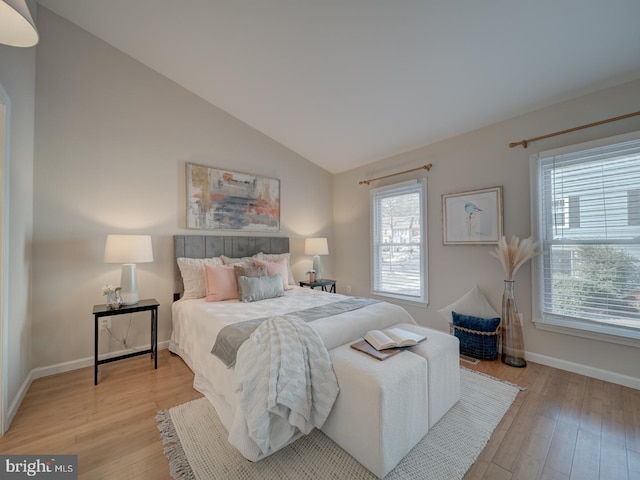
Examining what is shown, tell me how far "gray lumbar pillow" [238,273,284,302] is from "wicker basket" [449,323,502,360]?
203 cm

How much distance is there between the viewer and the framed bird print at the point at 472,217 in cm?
285

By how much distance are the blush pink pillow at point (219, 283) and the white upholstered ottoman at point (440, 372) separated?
188 centimetres

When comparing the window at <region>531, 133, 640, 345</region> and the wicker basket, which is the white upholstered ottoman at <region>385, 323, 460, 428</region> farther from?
the window at <region>531, 133, 640, 345</region>

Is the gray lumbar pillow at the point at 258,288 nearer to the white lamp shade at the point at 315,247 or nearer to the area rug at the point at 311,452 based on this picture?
the area rug at the point at 311,452

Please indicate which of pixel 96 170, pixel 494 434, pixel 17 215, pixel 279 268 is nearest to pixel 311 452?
pixel 494 434

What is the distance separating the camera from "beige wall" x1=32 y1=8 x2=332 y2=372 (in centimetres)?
241

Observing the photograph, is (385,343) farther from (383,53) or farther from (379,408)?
(383,53)

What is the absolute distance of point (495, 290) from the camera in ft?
9.42

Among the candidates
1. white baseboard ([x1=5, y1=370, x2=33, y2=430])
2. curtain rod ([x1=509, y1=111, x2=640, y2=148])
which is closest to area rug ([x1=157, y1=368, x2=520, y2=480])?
white baseboard ([x1=5, y1=370, x2=33, y2=430])

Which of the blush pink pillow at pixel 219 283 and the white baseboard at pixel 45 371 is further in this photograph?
the blush pink pillow at pixel 219 283

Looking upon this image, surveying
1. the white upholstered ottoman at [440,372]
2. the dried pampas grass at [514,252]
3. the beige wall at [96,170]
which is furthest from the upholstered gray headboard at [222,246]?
the dried pampas grass at [514,252]

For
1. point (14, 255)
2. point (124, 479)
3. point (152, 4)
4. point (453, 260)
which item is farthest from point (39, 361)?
point (453, 260)

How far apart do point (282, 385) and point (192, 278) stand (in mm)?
1945

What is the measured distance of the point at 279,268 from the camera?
10.8 ft
